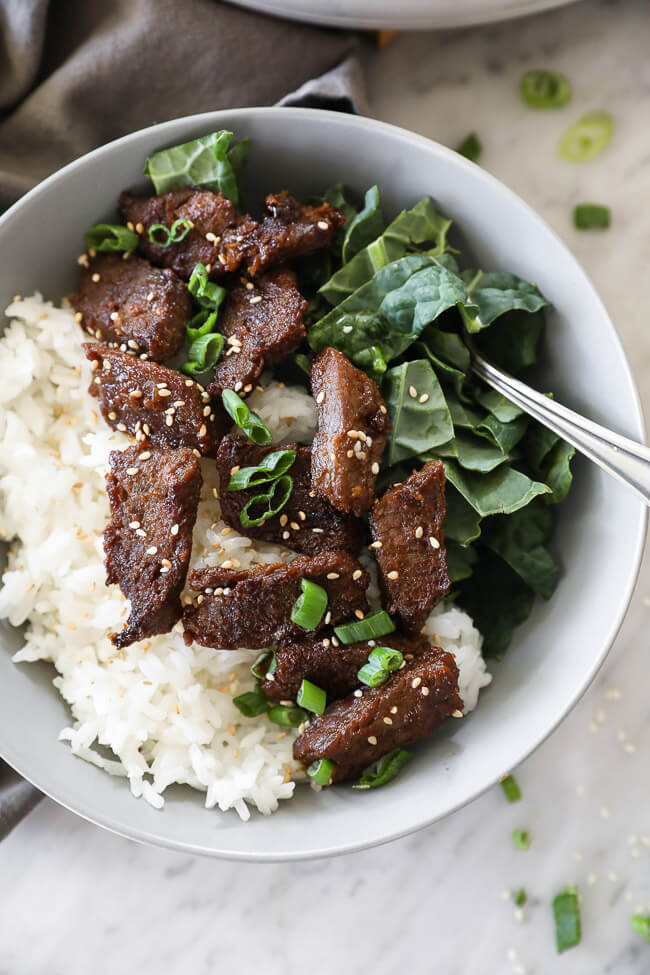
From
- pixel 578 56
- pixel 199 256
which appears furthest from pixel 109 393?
pixel 578 56

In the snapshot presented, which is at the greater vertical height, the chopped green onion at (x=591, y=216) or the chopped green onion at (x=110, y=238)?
the chopped green onion at (x=110, y=238)

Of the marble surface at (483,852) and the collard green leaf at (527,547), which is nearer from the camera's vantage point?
the collard green leaf at (527,547)

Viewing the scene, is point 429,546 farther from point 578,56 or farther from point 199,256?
point 578,56

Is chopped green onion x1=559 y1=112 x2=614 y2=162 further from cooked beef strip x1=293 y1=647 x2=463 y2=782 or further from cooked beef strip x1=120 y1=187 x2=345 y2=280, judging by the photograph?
cooked beef strip x1=293 y1=647 x2=463 y2=782

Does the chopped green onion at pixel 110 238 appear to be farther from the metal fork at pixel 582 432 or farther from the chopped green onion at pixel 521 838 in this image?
the chopped green onion at pixel 521 838

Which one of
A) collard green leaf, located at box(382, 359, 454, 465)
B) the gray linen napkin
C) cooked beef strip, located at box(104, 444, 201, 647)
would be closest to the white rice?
cooked beef strip, located at box(104, 444, 201, 647)

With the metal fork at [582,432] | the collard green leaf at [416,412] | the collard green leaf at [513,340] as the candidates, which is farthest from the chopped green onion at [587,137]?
the collard green leaf at [416,412]

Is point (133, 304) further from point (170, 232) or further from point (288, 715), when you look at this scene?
point (288, 715)
